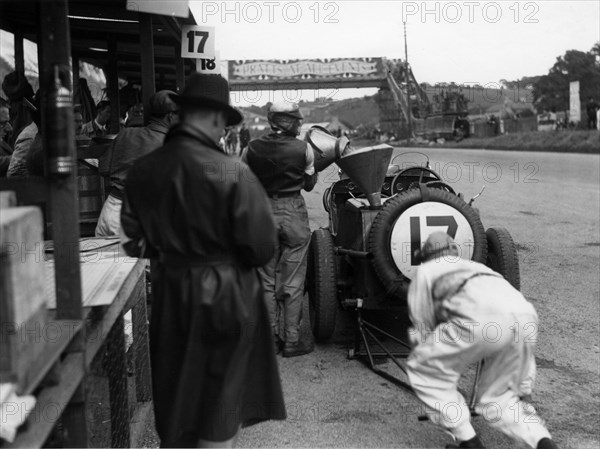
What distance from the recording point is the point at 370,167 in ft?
18.1

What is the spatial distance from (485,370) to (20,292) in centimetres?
258

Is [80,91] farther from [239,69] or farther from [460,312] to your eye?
[239,69]

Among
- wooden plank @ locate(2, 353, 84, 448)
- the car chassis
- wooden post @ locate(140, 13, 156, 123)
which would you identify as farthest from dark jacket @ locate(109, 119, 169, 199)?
wooden plank @ locate(2, 353, 84, 448)

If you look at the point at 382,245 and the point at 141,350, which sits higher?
the point at 382,245

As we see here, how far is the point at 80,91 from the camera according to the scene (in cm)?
953

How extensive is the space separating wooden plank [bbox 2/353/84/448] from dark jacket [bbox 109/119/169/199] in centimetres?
281

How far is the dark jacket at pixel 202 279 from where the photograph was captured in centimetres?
287

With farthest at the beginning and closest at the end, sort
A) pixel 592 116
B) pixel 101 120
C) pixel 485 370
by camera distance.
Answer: pixel 592 116, pixel 101 120, pixel 485 370

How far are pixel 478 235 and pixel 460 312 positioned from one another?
A: 59.3 inches

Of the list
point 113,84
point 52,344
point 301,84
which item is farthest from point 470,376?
point 301,84

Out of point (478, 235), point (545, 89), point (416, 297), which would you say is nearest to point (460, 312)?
point (416, 297)

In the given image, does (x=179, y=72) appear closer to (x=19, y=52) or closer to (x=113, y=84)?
(x=113, y=84)

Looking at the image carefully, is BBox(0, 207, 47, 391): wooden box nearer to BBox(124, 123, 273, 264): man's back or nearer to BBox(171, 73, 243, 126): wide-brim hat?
BBox(124, 123, 273, 264): man's back

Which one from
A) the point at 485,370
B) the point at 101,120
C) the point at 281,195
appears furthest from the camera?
the point at 101,120
